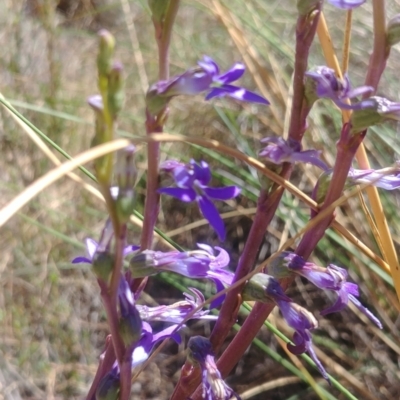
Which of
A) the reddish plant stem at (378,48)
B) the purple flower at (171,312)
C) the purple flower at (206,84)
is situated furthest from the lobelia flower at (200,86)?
the purple flower at (171,312)

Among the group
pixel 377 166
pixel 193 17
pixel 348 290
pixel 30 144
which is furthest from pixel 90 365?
pixel 193 17

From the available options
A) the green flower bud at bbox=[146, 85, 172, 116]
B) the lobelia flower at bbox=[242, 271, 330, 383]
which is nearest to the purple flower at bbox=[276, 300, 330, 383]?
the lobelia flower at bbox=[242, 271, 330, 383]

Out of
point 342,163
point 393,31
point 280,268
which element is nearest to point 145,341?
point 280,268

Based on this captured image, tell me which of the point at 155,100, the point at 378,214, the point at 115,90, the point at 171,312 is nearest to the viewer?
the point at 115,90

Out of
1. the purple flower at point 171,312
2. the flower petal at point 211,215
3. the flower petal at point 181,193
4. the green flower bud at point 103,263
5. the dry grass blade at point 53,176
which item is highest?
the dry grass blade at point 53,176

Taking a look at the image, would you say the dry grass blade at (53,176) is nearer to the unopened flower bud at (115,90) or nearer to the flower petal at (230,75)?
the unopened flower bud at (115,90)

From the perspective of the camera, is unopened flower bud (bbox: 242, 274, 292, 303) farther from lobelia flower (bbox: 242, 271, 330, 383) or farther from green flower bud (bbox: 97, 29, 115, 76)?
green flower bud (bbox: 97, 29, 115, 76)

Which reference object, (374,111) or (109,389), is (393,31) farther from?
(109,389)
